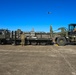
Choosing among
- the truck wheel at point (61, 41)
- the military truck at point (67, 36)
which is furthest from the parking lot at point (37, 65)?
the military truck at point (67, 36)

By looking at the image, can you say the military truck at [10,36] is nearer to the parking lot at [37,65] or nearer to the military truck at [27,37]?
the military truck at [27,37]

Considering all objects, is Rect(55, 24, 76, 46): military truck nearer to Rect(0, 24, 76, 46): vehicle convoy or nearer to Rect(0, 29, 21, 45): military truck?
Rect(0, 24, 76, 46): vehicle convoy

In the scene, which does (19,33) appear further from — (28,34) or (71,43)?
(71,43)

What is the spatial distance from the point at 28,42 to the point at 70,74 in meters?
17.8

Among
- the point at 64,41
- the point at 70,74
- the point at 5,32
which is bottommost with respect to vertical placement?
the point at 70,74

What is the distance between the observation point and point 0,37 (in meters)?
23.8

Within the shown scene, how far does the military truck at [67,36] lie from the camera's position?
77.0 feet

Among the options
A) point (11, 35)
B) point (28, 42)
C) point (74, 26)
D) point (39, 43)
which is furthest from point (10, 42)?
point (74, 26)

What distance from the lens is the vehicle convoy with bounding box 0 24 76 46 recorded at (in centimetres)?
2367

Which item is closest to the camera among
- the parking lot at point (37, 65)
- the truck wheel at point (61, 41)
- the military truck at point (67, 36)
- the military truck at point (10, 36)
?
the parking lot at point (37, 65)

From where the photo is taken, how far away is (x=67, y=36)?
24.2 m

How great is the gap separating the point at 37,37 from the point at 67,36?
15.8 feet

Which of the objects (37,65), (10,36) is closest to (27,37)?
(10,36)

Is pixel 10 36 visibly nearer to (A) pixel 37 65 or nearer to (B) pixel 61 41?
(B) pixel 61 41
